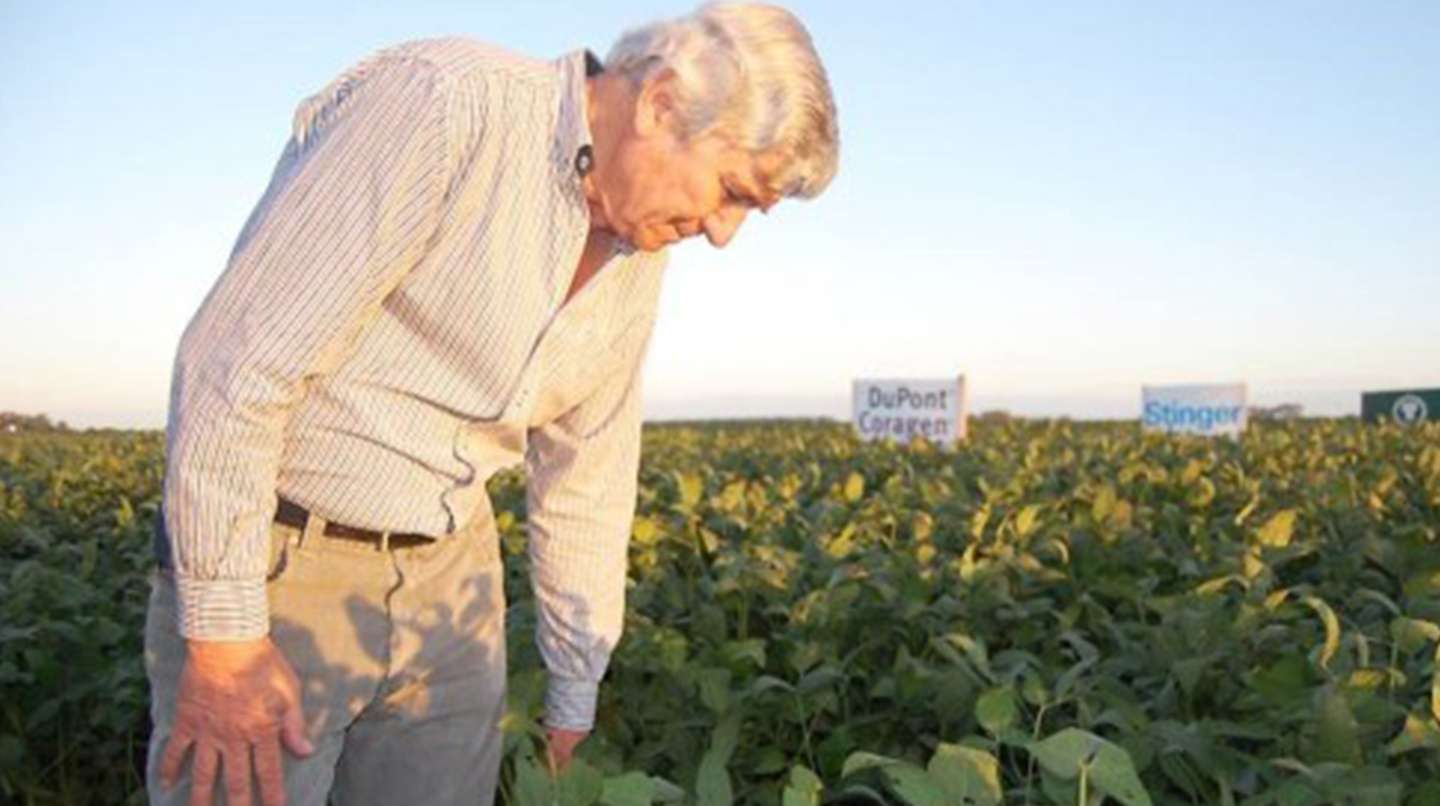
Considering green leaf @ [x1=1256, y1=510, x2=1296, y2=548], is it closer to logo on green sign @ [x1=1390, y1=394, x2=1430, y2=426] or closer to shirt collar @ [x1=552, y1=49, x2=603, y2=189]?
shirt collar @ [x1=552, y1=49, x2=603, y2=189]

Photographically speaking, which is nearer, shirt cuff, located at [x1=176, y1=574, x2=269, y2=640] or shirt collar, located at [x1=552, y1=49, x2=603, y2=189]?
shirt cuff, located at [x1=176, y1=574, x2=269, y2=640]

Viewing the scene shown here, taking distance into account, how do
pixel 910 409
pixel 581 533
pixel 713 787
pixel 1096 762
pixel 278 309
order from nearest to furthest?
pixel 1096 762 < pixel 713 787 < pixel 278 309 < pixel 581 533 < pixel 910 409

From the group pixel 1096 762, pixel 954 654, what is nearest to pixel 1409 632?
pixel 954 654

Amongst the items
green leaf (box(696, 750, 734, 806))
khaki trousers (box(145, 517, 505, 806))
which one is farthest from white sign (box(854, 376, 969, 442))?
green leaf (box(696, 750, 734, 806))

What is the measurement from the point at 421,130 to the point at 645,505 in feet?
13.0

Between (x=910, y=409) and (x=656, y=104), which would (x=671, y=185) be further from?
(x=910, y=409)

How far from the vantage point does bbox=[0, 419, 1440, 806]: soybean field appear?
202cm

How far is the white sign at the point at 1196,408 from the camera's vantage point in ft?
53.1

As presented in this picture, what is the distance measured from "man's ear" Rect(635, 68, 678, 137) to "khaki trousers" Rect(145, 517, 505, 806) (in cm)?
78

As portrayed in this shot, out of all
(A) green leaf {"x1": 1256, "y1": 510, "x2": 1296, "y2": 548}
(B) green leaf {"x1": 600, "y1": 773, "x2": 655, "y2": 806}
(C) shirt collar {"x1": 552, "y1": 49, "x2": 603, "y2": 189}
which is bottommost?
(B) green leaf {"x1": 600, "y1": 773, "x2": 655, "y2": 806}

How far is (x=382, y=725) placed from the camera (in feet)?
8.87

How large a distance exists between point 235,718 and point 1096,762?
1245 millimetres

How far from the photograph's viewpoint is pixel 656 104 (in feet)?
7.25

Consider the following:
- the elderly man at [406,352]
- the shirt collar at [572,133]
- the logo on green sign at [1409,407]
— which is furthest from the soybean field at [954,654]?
the logo on green sign at [1409,407]
